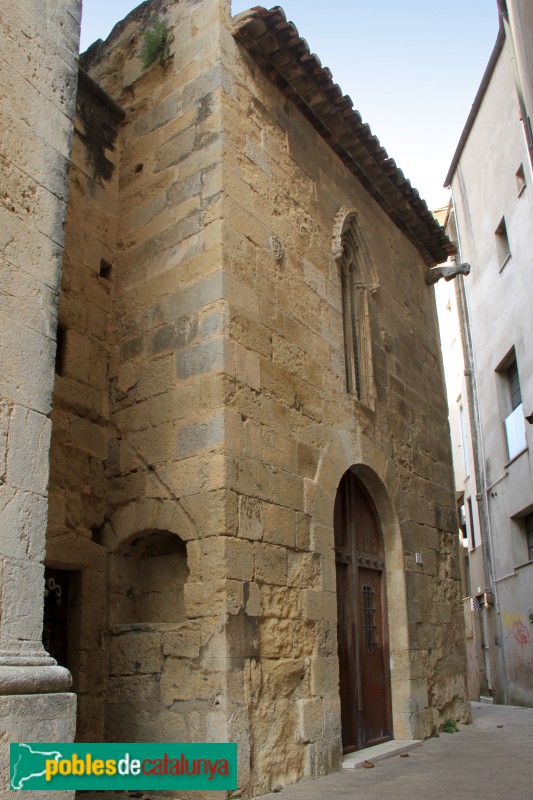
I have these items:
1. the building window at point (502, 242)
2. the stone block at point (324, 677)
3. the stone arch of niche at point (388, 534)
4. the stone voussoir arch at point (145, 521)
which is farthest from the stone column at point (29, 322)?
the building window at point (502, 242)

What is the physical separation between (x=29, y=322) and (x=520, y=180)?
36.9 ft

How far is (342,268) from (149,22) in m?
2.86

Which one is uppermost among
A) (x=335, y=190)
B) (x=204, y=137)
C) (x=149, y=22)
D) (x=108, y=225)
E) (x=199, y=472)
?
(x=149, y=22)

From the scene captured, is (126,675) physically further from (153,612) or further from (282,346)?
(282,346)

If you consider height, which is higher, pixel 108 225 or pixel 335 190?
pixel 335 190

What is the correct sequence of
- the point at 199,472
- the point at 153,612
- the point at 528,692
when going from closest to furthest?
the point at 199,472 → the point at 153,612 → the point at 528,692

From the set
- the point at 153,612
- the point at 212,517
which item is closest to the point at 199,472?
the point at 212,517

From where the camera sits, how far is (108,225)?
6.32m

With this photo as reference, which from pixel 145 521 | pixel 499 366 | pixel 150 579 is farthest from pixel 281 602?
pixel 499 366

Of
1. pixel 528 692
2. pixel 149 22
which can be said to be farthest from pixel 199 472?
pixel 528 692

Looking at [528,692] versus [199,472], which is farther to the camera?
[528,692]

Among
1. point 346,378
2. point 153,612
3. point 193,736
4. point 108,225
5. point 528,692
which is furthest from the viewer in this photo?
point 528,692

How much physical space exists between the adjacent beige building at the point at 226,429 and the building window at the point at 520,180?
5.42 metres

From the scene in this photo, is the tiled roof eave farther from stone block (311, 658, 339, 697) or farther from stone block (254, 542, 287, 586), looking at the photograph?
stone block (311, 658, 339, 697)
